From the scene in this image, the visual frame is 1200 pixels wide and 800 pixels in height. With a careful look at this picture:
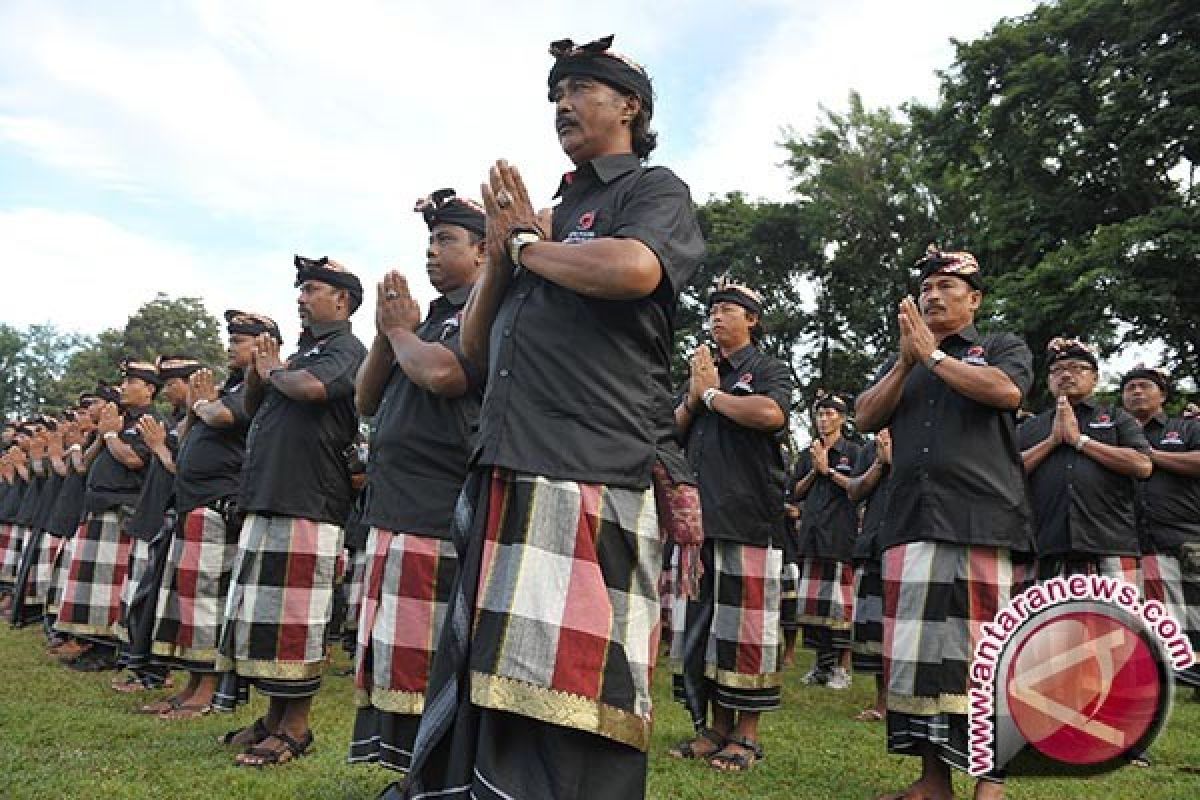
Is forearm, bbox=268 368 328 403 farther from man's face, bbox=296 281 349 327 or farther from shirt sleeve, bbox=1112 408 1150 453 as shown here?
shirt sleeve, bbox=1112 408 1150 453

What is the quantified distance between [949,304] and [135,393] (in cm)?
688

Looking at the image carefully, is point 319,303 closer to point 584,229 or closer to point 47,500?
point 584,229

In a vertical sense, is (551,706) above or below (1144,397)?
below

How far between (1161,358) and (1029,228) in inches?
130

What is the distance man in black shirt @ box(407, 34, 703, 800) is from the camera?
2.46 metres

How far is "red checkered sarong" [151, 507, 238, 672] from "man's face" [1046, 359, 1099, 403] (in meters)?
5.51

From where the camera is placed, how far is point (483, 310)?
9.83 ft

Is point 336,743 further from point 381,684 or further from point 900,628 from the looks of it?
point 900,628

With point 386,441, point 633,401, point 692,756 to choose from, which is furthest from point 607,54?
point 692,756

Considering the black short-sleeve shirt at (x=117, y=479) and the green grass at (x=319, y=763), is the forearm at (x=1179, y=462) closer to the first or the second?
the green grass at (x=319, y=763)

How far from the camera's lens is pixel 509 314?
285cm

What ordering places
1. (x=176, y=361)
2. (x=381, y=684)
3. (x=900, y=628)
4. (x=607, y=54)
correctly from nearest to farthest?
(x=607, y=54), (x=381, y=684), (x=900, y=628), (x=176, y=361)

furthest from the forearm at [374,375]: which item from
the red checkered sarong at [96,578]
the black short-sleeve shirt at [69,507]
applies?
the black short-sleeve shirt at [69,507]

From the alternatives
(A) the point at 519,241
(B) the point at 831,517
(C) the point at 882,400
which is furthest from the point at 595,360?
(B) the point at 831,517
